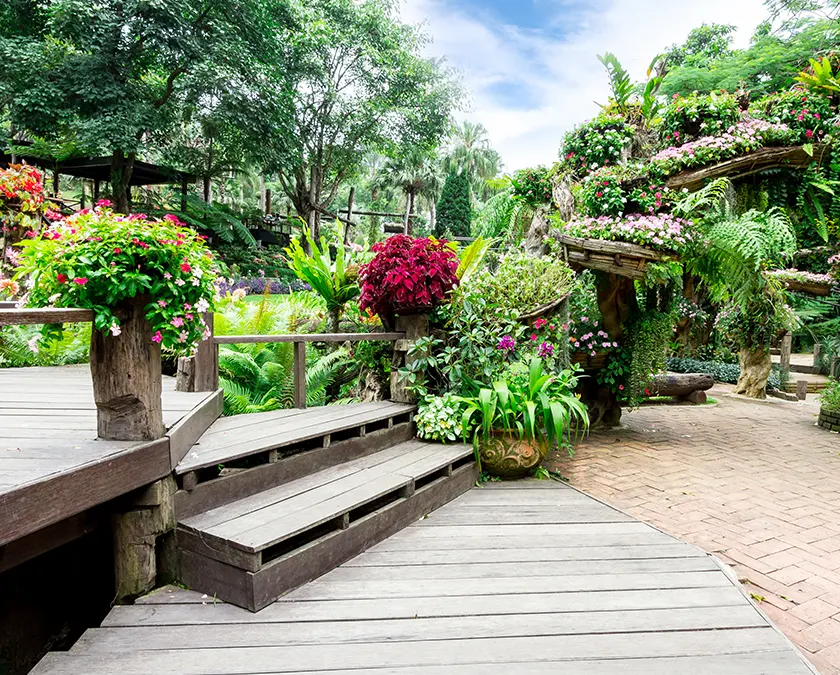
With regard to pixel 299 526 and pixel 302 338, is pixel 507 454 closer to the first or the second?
pixel 302 338

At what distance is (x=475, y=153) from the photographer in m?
30.5

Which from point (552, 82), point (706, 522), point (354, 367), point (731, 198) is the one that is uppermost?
point (552, 82)

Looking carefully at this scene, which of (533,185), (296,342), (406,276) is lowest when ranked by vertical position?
(296,342)

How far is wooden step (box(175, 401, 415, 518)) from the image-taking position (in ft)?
7.63

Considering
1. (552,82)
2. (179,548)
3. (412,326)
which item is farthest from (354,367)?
(552,82)

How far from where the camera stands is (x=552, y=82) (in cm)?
→ 1886

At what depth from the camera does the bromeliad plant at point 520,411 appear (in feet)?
11.7

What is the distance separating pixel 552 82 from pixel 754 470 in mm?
17950

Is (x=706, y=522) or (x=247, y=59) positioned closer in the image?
(x=706, y=522)

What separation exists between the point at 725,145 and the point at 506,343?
3.84m

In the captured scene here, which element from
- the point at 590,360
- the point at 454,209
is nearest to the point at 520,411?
the point at 590,360

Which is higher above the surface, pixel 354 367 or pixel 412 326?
pixel 412 326

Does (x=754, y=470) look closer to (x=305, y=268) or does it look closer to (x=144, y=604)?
(x=305, y=268)

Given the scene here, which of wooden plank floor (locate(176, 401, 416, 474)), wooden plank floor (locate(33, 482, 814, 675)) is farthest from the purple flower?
wooden plank floor (locate(33, 482, 814, 675))
